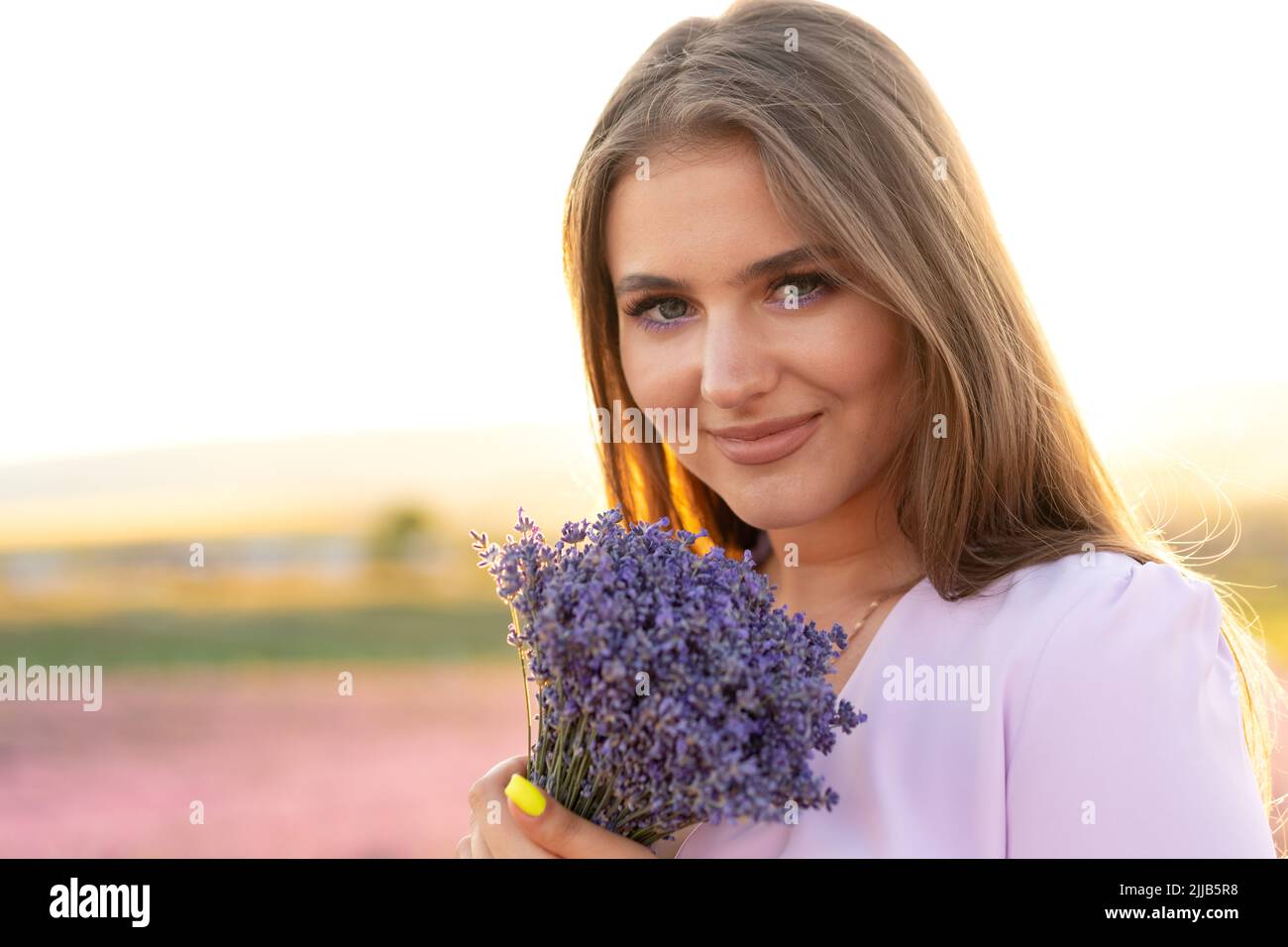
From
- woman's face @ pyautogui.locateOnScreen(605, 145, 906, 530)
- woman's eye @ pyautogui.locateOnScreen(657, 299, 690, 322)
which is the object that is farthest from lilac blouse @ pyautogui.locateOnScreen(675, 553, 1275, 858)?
woman's eye @ pyautogui.locateOnScreen(657, 299, 690, 322)

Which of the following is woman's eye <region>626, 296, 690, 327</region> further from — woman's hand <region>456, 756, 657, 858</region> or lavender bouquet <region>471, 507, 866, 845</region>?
woman's hand <region>456, 756, 657, 858</region>

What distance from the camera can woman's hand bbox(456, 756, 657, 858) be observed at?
5.16ft

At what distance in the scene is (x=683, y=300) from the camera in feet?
7.28

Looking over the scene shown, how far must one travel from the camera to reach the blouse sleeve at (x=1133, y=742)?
1687mm

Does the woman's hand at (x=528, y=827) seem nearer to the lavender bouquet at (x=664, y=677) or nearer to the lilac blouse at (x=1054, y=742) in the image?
the lavender bouquet at (x=664, y=677)

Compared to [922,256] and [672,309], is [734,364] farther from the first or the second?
[922,256]

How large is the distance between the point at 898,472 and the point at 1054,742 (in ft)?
2.36

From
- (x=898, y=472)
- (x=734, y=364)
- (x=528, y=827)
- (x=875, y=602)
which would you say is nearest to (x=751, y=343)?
(x=734, y=364)

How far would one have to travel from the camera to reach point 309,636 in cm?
1416

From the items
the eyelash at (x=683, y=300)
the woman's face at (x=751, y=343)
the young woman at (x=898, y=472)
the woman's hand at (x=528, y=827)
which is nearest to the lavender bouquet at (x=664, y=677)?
the woman's hand at (x=528, y=827)

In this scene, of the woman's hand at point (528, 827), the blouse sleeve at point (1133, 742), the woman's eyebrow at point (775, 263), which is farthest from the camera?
the woman's eyebrow at point (775, 263)
